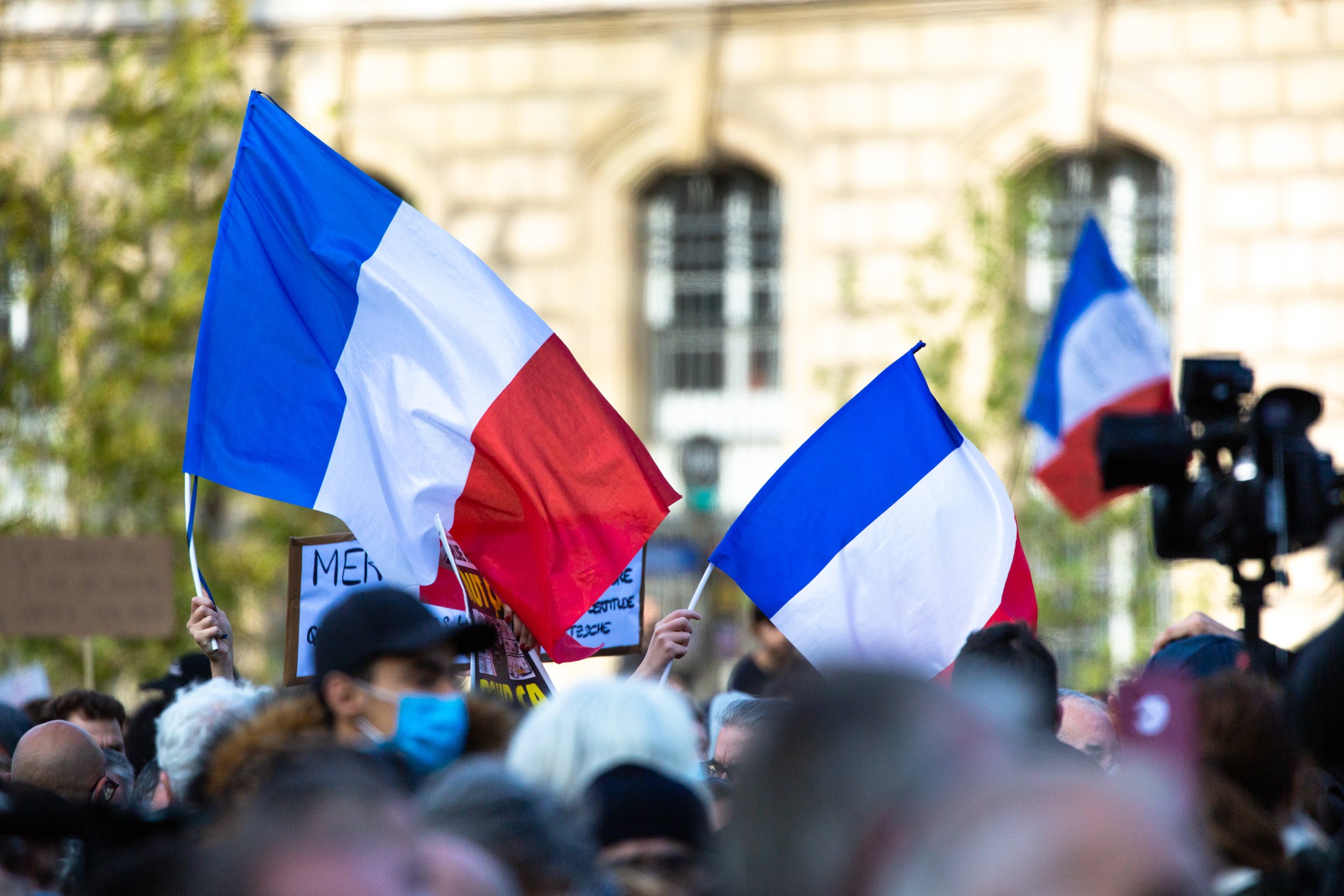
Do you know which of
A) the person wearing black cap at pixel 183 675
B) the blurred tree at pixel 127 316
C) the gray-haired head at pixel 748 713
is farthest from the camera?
the blurred tree at pixel 127 316

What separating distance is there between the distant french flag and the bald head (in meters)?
6.46

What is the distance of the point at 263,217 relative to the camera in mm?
5590

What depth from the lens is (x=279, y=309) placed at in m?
5.51

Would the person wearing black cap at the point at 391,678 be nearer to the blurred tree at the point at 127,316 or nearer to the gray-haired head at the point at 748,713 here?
the gray-haired head at the point at 748,713

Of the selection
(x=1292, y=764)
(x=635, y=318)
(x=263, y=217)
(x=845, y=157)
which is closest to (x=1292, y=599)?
(x=845, y=157)

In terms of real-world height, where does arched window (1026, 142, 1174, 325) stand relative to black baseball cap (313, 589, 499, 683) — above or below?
above

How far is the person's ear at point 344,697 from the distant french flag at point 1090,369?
264 inches

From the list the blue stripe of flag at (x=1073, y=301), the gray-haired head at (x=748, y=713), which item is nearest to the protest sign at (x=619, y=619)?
the gray-haired head at (x=748, y=713)

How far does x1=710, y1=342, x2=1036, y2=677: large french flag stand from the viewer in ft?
18.1

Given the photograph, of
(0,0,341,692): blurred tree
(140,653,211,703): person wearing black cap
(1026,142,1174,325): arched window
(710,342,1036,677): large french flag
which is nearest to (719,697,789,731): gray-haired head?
(710,342,1036,677): large french flag

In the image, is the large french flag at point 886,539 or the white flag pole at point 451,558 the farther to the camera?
the large french flag at point 886,539

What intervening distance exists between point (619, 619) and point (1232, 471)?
82.5 inches

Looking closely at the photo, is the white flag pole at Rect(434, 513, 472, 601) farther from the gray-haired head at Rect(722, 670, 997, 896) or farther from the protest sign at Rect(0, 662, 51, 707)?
the protest sign at Rect(0, 662, 51, 707)

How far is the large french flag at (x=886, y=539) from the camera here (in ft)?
18.1
